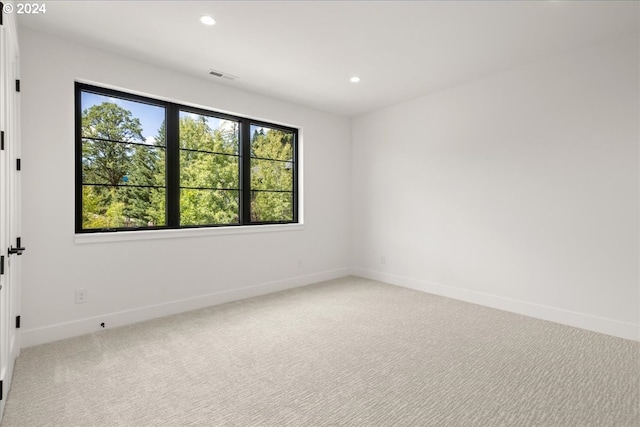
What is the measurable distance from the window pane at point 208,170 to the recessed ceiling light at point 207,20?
61.1 inches

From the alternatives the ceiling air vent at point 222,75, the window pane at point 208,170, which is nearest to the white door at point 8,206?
the window pane at point 208,170

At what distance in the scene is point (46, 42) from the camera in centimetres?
292

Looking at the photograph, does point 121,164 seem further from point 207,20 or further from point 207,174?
point 207,20

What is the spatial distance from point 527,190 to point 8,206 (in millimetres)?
4573

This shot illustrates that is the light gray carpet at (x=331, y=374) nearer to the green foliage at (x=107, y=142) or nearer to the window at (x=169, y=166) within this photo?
the window at (x=169, y=166)

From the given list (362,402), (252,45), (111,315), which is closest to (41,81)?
(252,45)

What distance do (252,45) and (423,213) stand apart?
9.98ft

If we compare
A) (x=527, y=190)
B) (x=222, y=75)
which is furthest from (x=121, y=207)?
(x=527, y=190)

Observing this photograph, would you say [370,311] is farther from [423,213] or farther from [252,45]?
[252,45]

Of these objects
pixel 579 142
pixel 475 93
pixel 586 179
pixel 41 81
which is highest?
pixel 475 93

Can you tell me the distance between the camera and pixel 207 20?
108 inches

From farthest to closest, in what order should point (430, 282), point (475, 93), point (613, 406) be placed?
point (430, 282), point (475, 93), point (613, 406)

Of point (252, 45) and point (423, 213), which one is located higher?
point (252, 45)

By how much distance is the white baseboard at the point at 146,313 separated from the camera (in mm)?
2893
